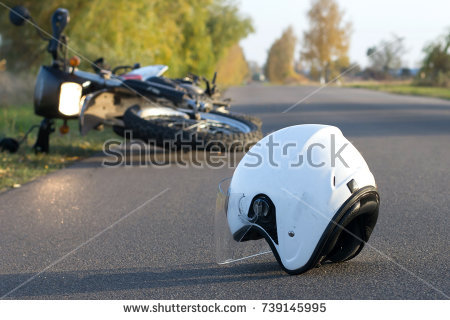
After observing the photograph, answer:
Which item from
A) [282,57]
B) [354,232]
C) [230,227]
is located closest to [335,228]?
[354,232]

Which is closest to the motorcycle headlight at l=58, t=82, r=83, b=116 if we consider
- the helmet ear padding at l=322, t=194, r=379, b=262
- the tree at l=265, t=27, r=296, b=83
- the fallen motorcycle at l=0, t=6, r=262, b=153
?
the fallen motorcycle at l=0, t=6, r=262, b=153

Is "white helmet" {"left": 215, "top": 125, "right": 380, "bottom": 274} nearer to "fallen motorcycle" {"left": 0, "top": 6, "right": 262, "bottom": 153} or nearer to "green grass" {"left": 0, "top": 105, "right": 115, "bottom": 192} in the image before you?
"green grass" {"left": 0, "top": 105, "right": 115, "bottom": 192}

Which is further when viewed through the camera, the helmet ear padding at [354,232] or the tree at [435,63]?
the tree at [435,63]

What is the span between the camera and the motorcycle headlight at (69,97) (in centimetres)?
918

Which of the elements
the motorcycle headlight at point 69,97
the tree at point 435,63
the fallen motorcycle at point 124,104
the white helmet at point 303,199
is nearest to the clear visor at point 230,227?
the white helmet at point 303,199

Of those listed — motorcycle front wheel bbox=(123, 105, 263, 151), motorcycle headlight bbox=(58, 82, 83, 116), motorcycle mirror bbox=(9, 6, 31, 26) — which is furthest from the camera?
motorcycle mirror bbox=(9, 6, 31, 26)

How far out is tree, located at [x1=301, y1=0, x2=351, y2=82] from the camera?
10831cm

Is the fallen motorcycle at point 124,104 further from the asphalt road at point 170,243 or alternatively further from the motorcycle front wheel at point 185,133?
the asphalt road at point 170,243

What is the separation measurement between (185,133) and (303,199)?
16.6ft

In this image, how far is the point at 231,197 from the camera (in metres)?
4.09

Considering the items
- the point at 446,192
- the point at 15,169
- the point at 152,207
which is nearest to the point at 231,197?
the point at 152,207

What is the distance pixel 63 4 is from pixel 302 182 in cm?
1675

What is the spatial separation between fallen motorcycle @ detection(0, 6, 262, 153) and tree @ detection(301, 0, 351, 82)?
101m

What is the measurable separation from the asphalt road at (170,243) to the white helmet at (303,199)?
19 centimetres
